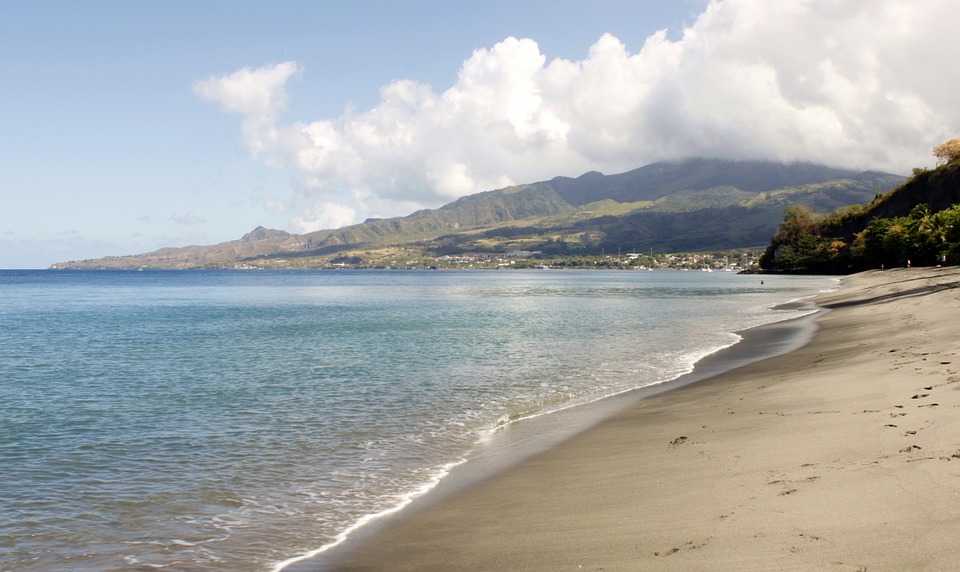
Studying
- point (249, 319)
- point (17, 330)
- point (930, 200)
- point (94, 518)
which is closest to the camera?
point (94, 518)

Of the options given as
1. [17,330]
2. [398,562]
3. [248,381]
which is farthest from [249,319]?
[398,562]

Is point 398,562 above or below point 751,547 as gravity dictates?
below

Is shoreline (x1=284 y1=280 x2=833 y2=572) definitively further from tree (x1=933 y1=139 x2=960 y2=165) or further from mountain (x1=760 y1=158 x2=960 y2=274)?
tree (x1=933 y1=139 x2=960 y2=165)

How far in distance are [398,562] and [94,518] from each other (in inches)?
212

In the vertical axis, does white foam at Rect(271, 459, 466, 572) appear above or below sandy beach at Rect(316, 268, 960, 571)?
below

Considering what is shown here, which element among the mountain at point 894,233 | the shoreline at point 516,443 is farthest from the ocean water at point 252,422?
the mountain at point 894,233

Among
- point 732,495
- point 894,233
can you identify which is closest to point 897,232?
point 894,233

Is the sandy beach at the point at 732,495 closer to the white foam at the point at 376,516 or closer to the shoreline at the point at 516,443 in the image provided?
the shoreline at the point at 516,443

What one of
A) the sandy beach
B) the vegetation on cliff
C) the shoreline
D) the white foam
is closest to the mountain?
the vegetation on cliff

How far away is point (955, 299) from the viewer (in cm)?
3553

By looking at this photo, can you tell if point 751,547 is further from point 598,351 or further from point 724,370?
point 598,351

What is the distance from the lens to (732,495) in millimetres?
8859

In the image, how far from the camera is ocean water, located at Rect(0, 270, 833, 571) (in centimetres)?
999

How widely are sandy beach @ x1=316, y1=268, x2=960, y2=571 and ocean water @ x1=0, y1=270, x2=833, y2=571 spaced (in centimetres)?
196
